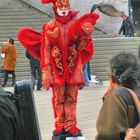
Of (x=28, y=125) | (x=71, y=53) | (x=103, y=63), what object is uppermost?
(x=28, y=125)

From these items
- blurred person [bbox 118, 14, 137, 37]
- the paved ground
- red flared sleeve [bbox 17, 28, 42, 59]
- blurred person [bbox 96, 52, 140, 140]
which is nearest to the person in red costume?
red flared sleeve [bbox 17, 28, 42, 59]

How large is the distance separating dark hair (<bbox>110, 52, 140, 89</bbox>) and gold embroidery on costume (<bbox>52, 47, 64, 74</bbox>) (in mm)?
3261

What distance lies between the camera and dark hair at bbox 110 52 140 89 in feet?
12.8

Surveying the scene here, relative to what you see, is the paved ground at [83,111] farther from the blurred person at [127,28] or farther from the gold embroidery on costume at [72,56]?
the blurred person at [127,28]

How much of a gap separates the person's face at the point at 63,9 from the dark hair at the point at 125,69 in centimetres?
351

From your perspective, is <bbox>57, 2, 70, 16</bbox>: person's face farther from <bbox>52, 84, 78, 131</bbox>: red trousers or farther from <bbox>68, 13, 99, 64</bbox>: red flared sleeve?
<bbox>52, 84, 78, 131</bbox>: red trousers

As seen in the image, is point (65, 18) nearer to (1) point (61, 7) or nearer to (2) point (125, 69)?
(1) point (61, 7)

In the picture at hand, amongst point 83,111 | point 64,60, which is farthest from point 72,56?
point 83,111

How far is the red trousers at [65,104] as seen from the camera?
734cm

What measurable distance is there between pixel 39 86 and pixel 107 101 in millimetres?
12831

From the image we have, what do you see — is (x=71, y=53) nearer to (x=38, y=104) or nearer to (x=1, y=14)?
(x=38, y=104)

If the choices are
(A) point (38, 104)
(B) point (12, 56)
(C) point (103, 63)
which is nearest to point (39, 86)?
(B) point (12, 56)

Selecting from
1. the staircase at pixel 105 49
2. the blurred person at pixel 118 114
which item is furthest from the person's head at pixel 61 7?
the staircase at pixel 105 49

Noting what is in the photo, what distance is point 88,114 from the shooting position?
424 inches
